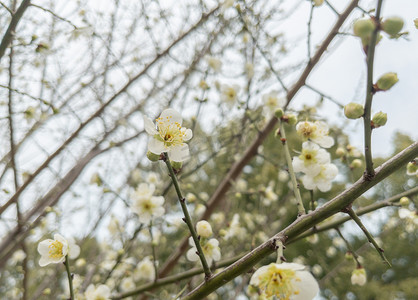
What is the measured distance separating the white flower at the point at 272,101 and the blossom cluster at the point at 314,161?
81 cm

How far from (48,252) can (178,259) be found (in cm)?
115

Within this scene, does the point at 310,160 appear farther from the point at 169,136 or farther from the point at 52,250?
the point at 52,250

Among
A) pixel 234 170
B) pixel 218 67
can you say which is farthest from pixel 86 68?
pixel 234 170

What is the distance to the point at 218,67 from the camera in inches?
109

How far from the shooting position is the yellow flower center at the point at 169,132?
4.07 feet

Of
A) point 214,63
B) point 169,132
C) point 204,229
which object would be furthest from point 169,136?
point 214,63

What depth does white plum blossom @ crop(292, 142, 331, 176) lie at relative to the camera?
149 cm

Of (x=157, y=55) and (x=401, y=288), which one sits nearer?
(x=157, y=55)

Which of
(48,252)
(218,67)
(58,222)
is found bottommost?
(48,252)

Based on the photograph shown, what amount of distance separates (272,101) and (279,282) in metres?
1.71

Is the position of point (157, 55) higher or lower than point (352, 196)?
higher

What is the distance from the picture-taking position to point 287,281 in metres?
0.93

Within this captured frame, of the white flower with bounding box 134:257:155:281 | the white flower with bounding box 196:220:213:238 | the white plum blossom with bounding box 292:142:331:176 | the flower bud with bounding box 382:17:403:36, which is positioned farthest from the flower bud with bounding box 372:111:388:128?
the white flower with bounding box 134:257:155:281

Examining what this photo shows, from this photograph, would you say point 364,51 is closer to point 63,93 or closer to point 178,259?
point 178,259
